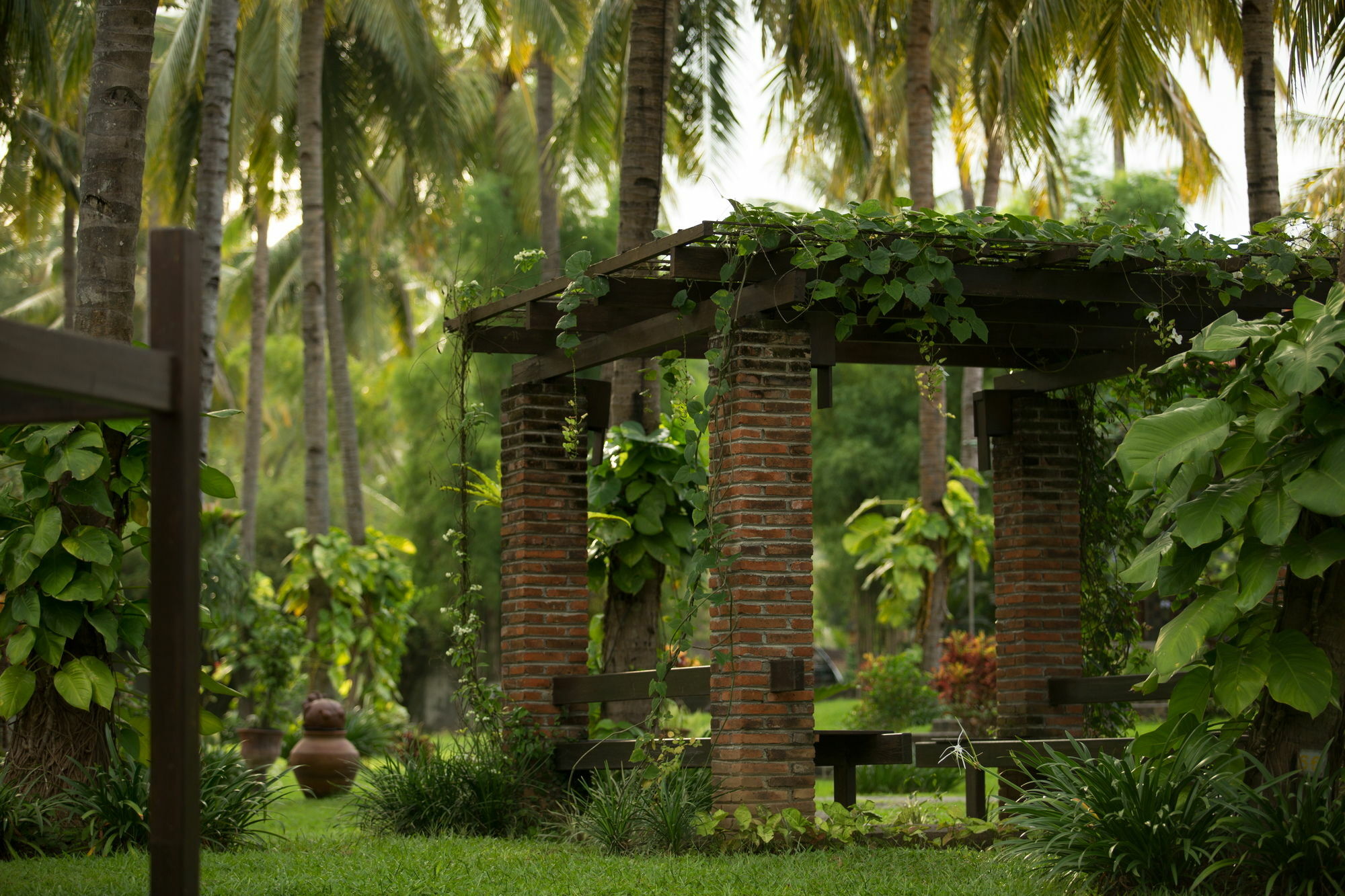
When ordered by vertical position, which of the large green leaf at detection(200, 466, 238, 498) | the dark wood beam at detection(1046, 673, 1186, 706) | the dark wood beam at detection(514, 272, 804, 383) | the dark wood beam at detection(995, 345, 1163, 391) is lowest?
the dark wood beam at detection(1046, 673, 1186, 706)

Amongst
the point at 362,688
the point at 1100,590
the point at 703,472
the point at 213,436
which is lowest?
the point at 362,688

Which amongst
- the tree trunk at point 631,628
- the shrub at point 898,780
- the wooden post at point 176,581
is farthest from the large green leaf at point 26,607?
the shrub at point 898,780

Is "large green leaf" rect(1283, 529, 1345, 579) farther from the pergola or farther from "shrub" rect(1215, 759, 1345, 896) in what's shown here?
the pergola

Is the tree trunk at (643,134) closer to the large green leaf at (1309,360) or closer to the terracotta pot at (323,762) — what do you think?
the terracotta pot at (323,762)

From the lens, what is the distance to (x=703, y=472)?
757 centimetres

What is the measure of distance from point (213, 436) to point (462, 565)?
31871mm

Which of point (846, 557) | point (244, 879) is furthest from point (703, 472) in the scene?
point (846, 557)

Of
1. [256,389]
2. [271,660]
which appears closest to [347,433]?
[256,389]

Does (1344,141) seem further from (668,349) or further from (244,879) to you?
(244,879)

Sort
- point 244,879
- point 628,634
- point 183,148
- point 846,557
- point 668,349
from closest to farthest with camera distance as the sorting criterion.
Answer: point 244,879 → point 668,349 → point 628,634 → point 183,148 → point 846,557

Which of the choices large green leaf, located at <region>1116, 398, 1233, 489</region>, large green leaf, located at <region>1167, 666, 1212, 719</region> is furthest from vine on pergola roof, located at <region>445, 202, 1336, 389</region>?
large green leaf, located at <region>1167, 666, 1212, 719</region>

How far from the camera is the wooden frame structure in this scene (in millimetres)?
3893

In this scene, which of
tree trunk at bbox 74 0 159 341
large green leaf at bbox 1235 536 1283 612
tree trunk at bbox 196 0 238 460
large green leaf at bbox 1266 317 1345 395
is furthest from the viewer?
tree trunk at bbox 196 0 238 460

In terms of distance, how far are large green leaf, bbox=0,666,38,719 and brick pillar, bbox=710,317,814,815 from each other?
3.59m
